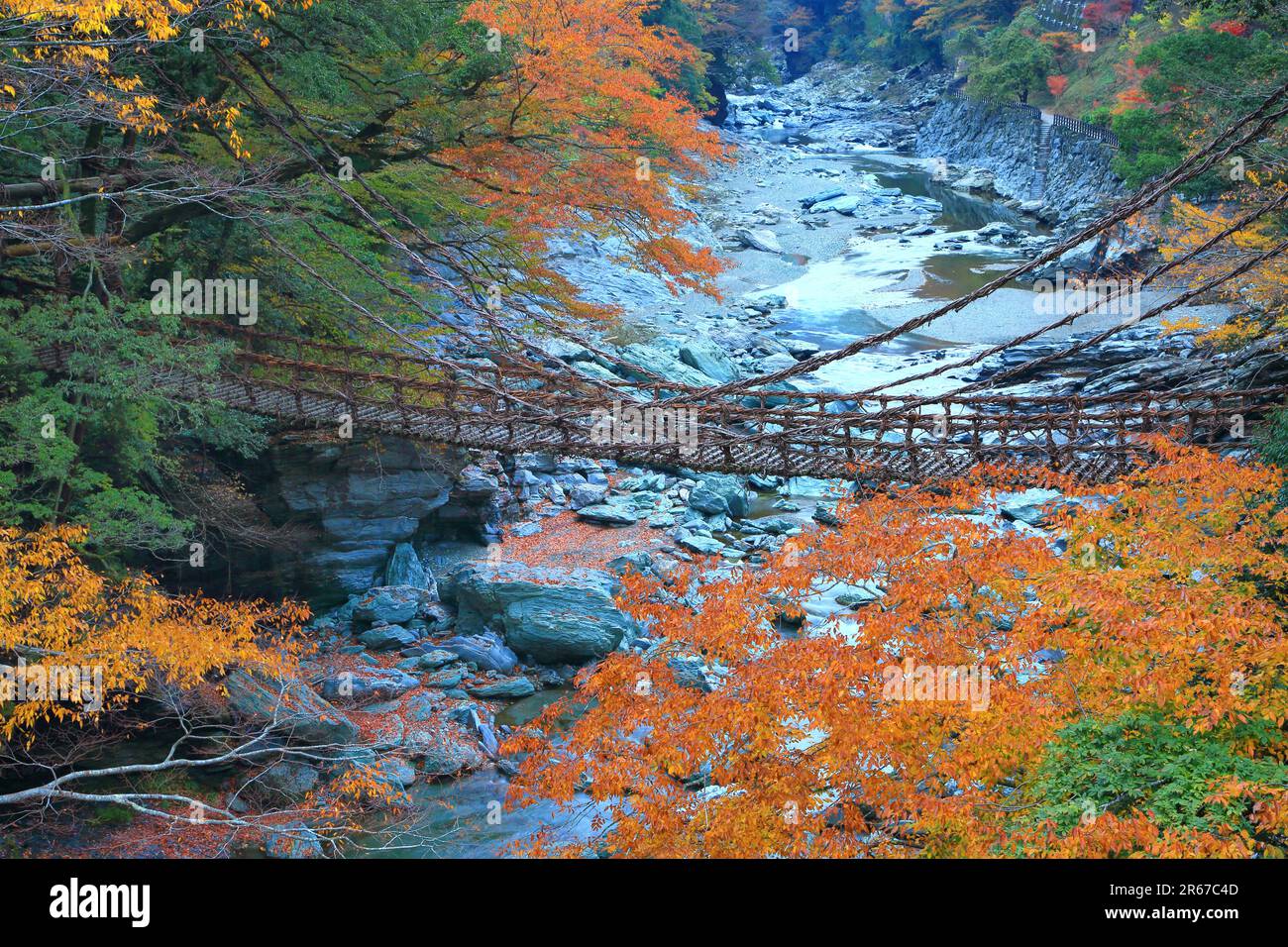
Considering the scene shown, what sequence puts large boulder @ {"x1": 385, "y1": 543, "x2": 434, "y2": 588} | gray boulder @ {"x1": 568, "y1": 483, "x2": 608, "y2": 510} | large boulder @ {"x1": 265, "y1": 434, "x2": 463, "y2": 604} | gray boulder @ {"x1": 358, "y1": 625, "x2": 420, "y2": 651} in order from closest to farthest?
gray boulder @ {"x1": 358, "y1": 625, "x2": 420, "y2": 651}
large boulder @ {"x1": 265, "y1": 434, "x2": 463, "y2": 604}
large boulder @ {"x1": 385, "y1": 543, "x2": 434, "y2": 588}
gray boulder @ {"x1": 568, "y1": 483, "x2": 608, "y2": 510}

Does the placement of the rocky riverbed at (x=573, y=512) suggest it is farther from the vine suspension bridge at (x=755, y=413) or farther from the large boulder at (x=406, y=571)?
the vine suspension bridge at (x=755, y=413)

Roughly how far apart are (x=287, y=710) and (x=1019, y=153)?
30.3m

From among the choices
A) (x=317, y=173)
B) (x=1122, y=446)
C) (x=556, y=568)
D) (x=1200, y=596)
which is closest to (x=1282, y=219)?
(x=1122, y=446)

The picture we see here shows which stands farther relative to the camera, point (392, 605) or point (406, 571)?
point (406, 571)

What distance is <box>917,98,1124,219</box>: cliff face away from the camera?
25.7 m

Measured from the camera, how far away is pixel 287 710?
8.38m

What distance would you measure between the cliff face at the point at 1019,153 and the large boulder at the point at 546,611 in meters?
19.8

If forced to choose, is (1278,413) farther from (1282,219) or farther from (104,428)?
(104,428)

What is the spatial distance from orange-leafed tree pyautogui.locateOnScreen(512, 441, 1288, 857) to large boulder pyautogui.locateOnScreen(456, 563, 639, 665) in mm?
3067

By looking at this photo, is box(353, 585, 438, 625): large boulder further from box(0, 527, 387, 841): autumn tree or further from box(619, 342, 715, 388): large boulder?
box(619, 342, 715, 388): large boulder

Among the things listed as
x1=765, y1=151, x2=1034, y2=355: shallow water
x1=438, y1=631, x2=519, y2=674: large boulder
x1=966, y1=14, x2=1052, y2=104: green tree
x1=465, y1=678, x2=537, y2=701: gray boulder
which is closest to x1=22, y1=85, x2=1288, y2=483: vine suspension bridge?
x1=438, y1=631, x2=519, y2=674: large boulder

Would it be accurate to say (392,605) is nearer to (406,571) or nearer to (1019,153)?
(406,571)

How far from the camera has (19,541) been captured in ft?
22.6

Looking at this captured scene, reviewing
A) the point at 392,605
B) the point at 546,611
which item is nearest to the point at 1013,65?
the point at 546,611
